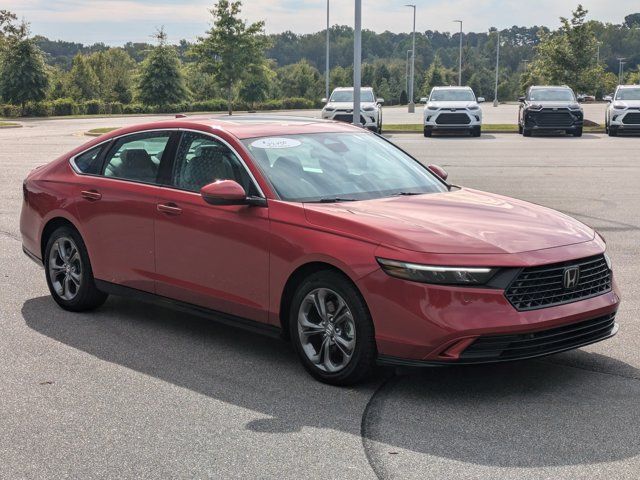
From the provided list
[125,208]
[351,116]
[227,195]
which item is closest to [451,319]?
[227,195]

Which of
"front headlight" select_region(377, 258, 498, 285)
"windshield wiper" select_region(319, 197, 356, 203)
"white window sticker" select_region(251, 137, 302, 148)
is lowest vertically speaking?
"front headlight" select_region(377, 258, 498, 285)

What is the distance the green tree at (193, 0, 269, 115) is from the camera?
56.8m

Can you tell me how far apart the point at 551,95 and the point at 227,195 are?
30.7 metres

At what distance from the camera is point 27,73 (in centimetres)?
5872

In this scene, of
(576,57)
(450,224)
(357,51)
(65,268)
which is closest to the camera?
(450,224)

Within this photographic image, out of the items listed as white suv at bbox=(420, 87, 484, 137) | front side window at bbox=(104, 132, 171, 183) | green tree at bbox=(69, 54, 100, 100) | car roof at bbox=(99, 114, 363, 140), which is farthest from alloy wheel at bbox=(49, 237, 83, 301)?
green tree at bbox=(69, 54, 100, 100)

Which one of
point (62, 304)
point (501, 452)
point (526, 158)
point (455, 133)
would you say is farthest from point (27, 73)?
point (501, 452)

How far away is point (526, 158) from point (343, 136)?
17.7m

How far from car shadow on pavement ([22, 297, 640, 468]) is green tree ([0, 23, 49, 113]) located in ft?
182

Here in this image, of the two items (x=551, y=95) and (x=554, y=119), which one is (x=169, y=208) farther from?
(x=551, y=95)

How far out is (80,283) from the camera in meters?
7.16

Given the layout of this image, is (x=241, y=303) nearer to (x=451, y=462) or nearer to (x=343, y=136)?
(x=343, y=136)

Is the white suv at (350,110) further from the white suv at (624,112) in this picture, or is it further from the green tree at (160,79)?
the green tree at (160,79)

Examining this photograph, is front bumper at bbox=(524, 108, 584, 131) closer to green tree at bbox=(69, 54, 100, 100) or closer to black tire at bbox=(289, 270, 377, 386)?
black tire at bbox=(289, 270, 377, 386)
